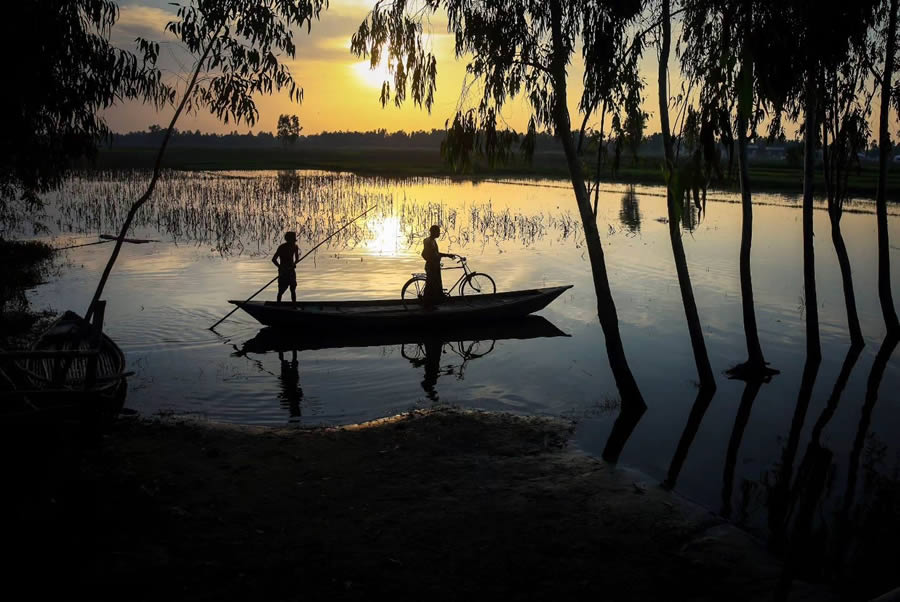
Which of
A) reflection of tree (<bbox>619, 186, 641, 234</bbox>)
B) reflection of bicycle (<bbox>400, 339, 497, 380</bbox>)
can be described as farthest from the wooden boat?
reflection of tree (<bbox>619, 186, 641, 234</bbox>)

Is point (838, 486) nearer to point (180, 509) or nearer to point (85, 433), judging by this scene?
point (180, 509)

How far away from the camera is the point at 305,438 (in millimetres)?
8430

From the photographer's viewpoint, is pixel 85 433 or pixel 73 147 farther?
pixel 73 147

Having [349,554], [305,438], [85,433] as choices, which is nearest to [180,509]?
[85,433]

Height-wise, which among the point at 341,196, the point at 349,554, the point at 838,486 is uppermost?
the point at 341,196

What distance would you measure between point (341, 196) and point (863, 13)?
121ft

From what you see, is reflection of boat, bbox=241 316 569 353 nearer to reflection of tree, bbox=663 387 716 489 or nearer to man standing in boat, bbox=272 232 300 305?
man standing in boat, bbox=272 232 300 305

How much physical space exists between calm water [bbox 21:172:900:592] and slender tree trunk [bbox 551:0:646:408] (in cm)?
77

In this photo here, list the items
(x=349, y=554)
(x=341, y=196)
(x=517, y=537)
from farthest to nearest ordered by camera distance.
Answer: (x=341, y=196), (x=517, y=537), (x=349, y=554)

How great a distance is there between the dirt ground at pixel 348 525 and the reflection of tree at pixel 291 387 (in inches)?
70.2

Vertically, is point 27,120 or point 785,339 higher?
point 27,120

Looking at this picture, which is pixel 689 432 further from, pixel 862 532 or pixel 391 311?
pixel 391 311

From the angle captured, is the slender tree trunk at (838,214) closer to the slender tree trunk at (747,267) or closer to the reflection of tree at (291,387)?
the slender tree trunk at (747,267)

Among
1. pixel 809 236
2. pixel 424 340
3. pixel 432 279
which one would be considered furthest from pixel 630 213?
pixel 424 340
